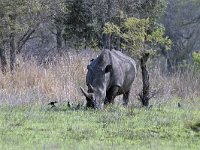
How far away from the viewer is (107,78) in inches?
594

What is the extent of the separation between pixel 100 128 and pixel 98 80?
355 cm

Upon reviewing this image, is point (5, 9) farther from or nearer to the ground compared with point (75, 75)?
farther from the ground

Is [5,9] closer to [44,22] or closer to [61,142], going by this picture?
[44,22]

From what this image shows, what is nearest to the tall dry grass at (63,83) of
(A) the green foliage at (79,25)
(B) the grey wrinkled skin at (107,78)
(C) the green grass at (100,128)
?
(B) the grey wrinkled skin at (107,78)

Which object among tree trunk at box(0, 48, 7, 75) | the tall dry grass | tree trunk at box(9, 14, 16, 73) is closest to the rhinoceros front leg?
the tall dry grass

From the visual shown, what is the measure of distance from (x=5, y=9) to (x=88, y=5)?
564 centimetres

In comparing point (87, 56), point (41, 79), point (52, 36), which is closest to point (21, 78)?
point (41, 79)

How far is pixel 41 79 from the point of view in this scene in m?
18.6

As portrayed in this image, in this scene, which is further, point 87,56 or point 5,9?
point 5,9

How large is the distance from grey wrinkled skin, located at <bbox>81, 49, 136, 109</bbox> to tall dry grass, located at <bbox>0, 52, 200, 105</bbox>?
0.84 meters

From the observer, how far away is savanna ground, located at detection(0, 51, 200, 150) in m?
10.0

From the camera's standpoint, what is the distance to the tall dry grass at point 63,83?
56.3 ft

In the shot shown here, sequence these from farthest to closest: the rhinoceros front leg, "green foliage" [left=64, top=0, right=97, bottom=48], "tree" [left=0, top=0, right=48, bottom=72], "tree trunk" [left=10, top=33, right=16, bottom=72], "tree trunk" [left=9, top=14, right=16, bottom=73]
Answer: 1. "green foliage" [left=64, top=0, right=97, bottom=48]
2. "tree" [left=0, top=0, right=48, bottom=72]
3. "tree trunk" [left=9, top=14, right=16, bottom=73]
4. "tree trunk" [left=10, top=33, right=16, bottom=72]
5. the rhinoceros front leg

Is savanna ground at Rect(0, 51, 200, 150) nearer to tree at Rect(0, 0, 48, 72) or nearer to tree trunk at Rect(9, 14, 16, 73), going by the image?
tree trunk at Rect(9, 14, 16, 73)
